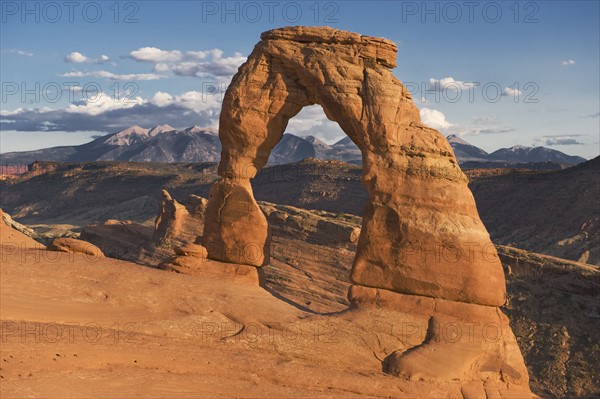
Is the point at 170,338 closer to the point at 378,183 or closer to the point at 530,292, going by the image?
the point at 378,183

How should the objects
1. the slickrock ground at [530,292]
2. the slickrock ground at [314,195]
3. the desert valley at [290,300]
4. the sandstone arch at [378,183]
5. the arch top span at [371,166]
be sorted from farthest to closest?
1. the slickrock ground at [314,195]
2. the slickrock ground at [530,292]
3. the arch top span at [371,166]
4. the sandstone arch at [378,183]
5. the desert valley at [290,300]

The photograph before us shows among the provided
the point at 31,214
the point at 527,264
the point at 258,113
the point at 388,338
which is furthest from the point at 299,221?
the point at 31,214

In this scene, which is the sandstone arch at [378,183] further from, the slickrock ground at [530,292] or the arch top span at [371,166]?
the slickrock ground at [530,292]

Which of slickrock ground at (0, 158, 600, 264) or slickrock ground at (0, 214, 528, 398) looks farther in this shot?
slickrock ground at (0, 158, 600, 264)

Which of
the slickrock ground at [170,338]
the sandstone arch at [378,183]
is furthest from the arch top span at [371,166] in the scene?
the slickrock ground at [170,338]

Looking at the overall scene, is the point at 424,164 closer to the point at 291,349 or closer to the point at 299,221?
the point at 291,349

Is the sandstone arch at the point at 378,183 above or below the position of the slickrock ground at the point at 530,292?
above

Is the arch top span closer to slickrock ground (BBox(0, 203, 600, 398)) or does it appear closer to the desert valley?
the desert valley

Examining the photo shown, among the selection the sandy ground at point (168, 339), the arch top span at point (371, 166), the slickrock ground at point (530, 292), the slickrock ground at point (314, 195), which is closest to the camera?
the sandy ground at point (168, 339)

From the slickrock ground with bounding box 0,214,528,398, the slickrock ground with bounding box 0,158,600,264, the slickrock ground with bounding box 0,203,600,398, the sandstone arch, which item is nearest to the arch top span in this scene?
the sandstone arch
